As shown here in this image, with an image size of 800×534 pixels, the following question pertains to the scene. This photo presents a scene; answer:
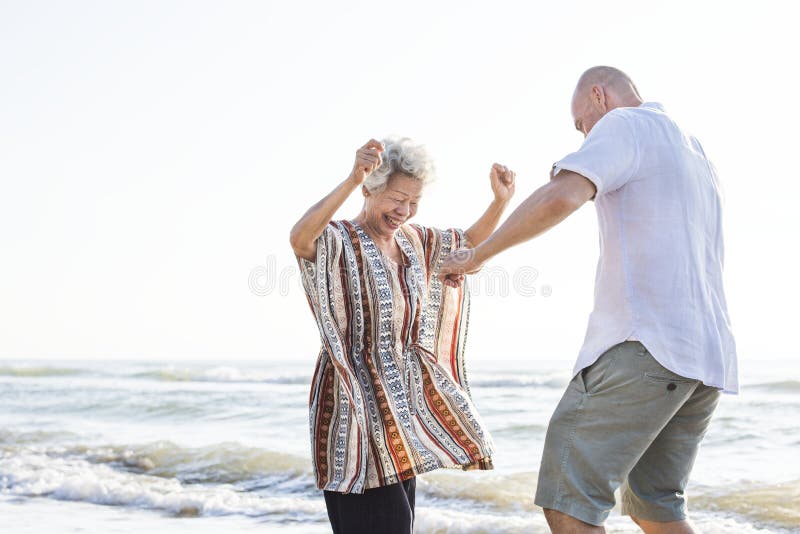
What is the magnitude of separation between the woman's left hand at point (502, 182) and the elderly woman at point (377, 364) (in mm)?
298

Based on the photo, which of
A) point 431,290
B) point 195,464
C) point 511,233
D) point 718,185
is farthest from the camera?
point 195,464

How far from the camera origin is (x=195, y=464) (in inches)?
296

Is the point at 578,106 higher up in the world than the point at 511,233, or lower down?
higher up

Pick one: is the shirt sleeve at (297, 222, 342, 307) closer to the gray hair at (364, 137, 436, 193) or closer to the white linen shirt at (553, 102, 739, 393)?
the gray hair at (364, 137, 436, 193)

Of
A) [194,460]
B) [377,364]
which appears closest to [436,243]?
[377,364]

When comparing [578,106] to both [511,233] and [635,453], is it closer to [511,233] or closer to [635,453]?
[511,233]

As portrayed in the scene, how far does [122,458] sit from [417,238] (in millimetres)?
5644

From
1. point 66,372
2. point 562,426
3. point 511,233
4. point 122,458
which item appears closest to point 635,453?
point 562,426

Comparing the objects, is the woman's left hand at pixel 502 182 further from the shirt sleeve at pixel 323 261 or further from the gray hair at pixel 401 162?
the shirt sleeve at pixel 323 261

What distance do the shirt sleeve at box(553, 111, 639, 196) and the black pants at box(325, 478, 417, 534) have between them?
1.12m

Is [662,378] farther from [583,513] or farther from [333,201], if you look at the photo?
[333,201]

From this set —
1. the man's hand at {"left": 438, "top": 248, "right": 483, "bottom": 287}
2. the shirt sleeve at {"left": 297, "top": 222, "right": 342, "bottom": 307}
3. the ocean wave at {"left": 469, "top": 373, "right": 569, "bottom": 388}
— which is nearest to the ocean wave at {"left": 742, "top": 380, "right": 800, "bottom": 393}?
the ocean wave at {"left": 469, "top": 373, "right": 569, "bottom": 388}

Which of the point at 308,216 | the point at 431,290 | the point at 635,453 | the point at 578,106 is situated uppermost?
the point at 578,106

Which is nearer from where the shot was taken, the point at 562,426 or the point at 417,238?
the point at 562,426
